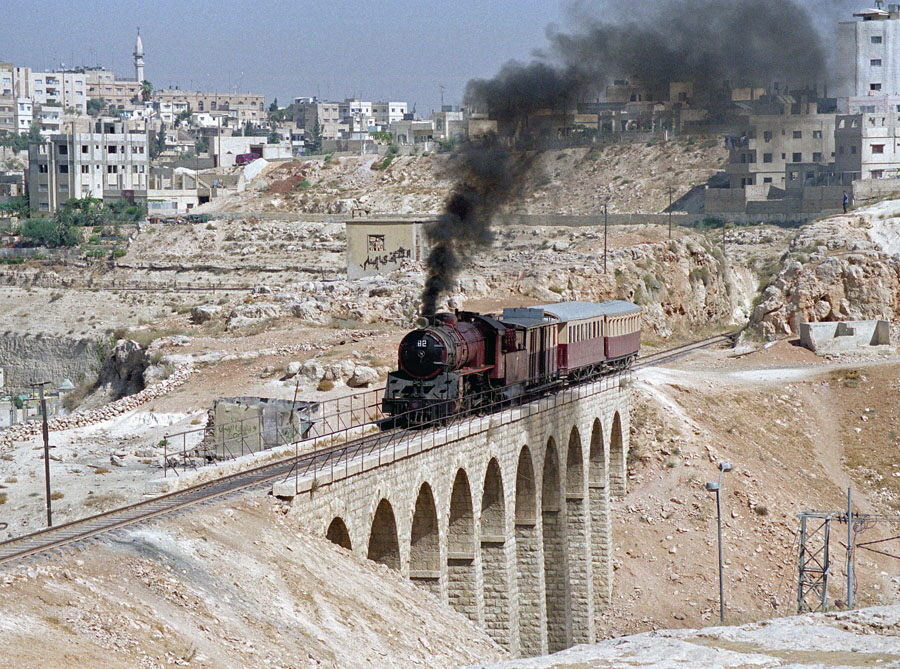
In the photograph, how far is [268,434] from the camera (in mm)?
44562

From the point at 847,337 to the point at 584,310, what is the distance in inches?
915

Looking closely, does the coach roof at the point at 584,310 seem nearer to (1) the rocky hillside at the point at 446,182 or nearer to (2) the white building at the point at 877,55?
(1) the rocky hillside at the point at 446,182

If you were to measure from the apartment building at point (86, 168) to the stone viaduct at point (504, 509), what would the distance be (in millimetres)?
99826

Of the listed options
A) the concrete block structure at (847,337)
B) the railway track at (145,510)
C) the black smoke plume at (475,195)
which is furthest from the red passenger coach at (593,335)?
the railway track at (145,510)

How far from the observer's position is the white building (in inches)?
3620

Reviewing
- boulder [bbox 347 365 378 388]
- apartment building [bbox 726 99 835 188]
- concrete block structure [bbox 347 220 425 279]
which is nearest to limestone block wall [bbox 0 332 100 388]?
concrete block structure [bbox 347 220 425 279]

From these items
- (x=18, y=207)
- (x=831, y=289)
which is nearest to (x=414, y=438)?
(x=831, y=289)

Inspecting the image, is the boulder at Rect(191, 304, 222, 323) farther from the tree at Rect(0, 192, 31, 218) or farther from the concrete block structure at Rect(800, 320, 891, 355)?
the tree at Rect(0, 192, 31, 218)

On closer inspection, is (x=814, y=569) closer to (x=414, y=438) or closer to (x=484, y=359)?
(x=484, y=359)

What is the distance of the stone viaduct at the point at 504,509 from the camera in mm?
31312

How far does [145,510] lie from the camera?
96.0 ft

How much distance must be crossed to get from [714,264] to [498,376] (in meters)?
50.3

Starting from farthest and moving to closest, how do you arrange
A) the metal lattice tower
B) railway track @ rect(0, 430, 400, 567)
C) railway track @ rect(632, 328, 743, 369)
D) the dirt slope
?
railway track @ rect(632, 328, 743, 369)
the metal lattice tower
railway track @ rect(0, 430, 400, 567)
the dirt slope

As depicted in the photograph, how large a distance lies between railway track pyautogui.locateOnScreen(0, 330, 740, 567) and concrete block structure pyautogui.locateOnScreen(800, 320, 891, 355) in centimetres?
3765
